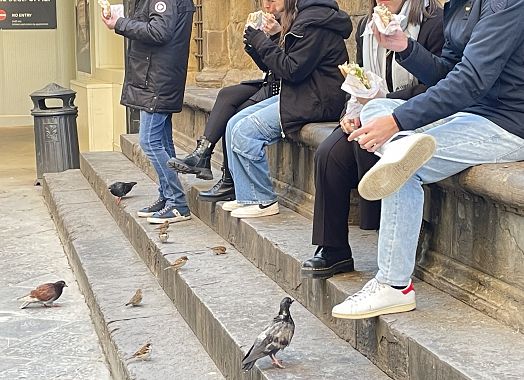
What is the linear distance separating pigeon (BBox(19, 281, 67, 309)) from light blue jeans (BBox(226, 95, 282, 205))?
1360 millimetres

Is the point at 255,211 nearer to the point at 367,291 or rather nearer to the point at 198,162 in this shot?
the point at 198,162

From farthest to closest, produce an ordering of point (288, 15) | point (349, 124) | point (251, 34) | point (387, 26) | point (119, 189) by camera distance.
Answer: point (119, 189) → point (251, 34) → point (288, 15) → point (349, 124) → point (387, 26)

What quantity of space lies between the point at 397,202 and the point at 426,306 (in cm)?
46

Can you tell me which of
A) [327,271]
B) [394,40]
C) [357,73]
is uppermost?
[394,40]

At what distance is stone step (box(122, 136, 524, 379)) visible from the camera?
3.34 m

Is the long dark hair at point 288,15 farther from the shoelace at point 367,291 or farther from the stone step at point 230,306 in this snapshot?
the shoelace at point 367,291

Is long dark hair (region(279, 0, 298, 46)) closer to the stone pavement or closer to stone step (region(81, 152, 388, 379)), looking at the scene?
stone step (region(81, 152, 388, 379))

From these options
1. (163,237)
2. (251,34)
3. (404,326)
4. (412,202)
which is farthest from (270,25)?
(404,326)

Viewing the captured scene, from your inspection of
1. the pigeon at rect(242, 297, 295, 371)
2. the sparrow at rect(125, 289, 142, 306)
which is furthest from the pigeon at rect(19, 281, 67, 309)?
the pigeon at rect(242, 297, 295, 371)

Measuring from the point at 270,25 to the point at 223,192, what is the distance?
1161 millimetres

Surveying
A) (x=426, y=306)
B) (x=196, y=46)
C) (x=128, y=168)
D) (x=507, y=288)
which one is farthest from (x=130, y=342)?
(x=196, y=46)

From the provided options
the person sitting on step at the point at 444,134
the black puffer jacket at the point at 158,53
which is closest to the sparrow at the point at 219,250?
the black puffer jacket at the point at 158,53

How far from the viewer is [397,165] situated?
362cm

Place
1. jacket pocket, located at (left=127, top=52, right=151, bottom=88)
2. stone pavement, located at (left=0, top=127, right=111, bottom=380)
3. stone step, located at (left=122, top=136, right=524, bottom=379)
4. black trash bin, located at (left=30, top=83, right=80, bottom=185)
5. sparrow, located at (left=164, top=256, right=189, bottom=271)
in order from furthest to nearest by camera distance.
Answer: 1. black trash bin, located at (left=30, top=83, right=80, bottom=185)
2. jacket pocket, located at (left=127, top=52, right=151, bottom=88)
3. sparrow, located at (left=164, top=256, right=189, bottom=271)
4. stone pavement, located at (left=0, top=127, right=111, bottom=380)
5. stone step, located at (left=122, top=136, right=524, bottom=379)
